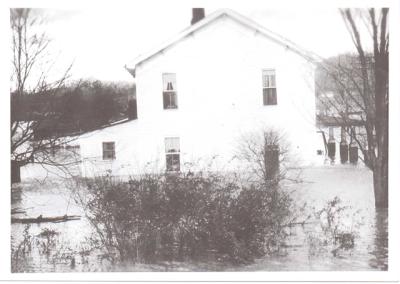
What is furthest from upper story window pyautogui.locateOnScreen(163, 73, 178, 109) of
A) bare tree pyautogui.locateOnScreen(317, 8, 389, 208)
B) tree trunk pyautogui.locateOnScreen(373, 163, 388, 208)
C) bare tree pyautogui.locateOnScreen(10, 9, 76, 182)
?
tree trunk pyautogui.locateOnScreen(373, 163, 388, 208)

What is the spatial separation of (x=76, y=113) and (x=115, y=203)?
0.92m

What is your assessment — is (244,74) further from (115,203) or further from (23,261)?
(23,261)

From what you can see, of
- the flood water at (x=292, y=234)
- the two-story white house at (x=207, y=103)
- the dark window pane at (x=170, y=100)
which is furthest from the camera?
the dark window pane at (x=170, y=100)

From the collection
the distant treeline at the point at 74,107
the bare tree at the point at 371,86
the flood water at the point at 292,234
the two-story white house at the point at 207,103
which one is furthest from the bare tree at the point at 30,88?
the bare tree at the point at 371,86

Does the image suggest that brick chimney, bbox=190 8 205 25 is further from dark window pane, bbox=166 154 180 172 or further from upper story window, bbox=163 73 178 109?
dark window pane, bbox=166 154 180 172

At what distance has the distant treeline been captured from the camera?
19.8ft

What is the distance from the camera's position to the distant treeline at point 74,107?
604 centimetres

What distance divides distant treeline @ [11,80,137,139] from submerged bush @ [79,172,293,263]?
1.86 feet

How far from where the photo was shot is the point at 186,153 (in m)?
6.02

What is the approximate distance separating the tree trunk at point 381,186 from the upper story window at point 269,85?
1.14 m

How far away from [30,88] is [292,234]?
280cm

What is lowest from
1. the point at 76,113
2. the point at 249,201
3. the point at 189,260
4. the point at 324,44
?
the point at 189,260

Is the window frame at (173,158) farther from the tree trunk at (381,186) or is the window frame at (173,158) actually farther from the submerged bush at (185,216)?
the tree trunk at (381,186)

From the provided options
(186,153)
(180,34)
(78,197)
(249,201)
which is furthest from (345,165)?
(78,197)
